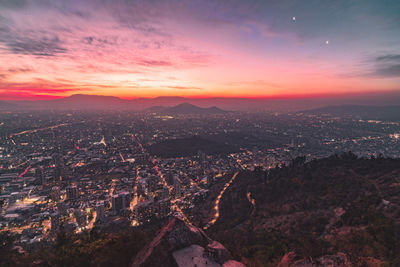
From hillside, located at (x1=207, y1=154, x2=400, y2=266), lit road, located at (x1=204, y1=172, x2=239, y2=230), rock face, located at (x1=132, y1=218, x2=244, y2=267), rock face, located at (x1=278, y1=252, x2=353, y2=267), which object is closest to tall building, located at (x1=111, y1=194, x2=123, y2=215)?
lit road, located at (x1=204, y1=172, x2=239, y2=230)

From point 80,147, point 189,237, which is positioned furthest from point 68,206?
point 80,147

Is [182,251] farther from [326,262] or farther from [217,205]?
[217,205]

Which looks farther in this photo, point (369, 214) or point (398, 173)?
point (398, 173)

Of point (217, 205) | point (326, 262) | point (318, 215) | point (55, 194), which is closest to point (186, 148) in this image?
point (217, 205)

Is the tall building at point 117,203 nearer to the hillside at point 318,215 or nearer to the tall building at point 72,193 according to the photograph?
the tall building at point 72,193

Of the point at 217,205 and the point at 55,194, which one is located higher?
the point at 217,205

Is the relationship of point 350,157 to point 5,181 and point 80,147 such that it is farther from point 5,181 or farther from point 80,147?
point 80,147
